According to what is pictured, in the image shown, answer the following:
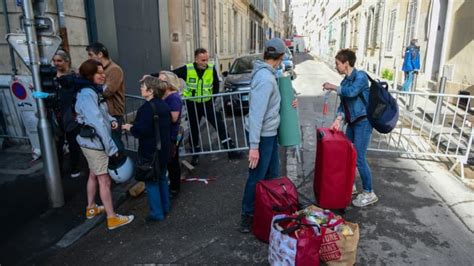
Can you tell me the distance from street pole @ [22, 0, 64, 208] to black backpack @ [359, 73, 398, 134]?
3569 mm

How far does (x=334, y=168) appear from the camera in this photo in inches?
144

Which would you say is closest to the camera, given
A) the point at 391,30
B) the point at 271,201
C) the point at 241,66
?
the point at 271,201

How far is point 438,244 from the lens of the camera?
337 cm

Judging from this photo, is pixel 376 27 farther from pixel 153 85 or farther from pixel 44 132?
pixel 44 132

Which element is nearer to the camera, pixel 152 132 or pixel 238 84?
pixel 152 132

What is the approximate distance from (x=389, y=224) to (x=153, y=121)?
277 cm

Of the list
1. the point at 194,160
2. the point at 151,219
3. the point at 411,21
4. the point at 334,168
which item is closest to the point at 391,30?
the point at 411,21

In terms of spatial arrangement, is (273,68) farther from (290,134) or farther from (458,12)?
(458,12)

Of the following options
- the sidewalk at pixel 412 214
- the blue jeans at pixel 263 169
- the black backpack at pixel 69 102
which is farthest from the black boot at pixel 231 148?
the black backpack at pixel 69 102

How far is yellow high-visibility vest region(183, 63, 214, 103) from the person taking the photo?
5664 mm

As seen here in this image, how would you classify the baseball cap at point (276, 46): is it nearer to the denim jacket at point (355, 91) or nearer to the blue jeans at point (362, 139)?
the denim jacket at point (355, 91)

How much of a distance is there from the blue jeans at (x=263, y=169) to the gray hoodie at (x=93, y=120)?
1465 mm

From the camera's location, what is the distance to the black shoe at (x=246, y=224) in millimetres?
3562

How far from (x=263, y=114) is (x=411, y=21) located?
48.0 feet
